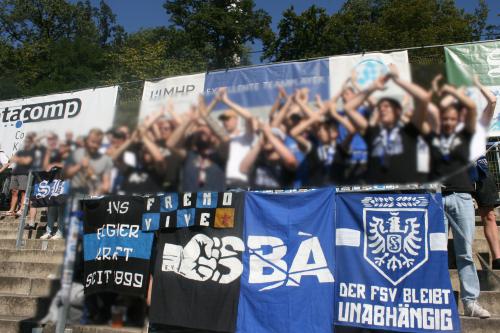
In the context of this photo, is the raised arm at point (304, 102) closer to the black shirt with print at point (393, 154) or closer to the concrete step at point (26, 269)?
the black shirt with print at point (393, 154)

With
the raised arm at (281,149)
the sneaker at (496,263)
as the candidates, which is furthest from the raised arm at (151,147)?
the sneaker at (496,263)

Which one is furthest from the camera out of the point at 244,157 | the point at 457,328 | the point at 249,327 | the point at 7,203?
the point at 7,203

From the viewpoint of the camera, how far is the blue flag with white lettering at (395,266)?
478 centimetres

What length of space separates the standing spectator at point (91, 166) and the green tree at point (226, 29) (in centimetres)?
3049

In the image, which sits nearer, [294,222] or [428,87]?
[428,87]

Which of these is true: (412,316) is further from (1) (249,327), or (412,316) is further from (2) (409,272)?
(1) (249,327)

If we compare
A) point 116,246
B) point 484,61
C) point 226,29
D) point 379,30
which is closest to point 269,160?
point 116,246

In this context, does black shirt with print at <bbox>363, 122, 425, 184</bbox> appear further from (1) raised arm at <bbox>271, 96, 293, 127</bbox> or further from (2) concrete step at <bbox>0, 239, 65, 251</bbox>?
(2) concrete step at <bbox>0, 239, 65, 251</bbox>

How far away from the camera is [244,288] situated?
5473 mm

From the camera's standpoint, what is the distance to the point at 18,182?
945cm

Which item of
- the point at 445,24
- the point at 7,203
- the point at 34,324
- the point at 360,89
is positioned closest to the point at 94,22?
the point at 445,24

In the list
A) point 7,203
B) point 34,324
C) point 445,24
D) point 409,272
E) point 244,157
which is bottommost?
point 34,324

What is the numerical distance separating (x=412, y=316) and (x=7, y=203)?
9.59m

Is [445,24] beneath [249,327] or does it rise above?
above
